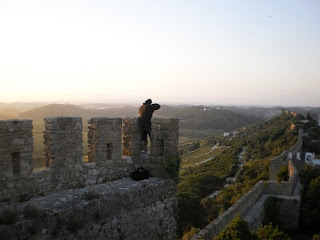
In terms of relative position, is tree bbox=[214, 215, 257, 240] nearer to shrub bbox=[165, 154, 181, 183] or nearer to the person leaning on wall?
shrub bbox=[165, 154, 181, 183]

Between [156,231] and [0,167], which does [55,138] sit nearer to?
[0,167]

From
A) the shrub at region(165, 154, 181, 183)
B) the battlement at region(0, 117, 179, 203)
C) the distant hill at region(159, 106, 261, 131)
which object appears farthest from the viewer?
the distant hill at region(159, 106, 261, 131)

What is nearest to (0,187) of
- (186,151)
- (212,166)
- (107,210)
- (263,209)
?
(107,210)

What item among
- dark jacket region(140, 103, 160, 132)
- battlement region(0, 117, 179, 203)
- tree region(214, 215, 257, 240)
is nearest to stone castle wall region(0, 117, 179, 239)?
battlement region(0, 117, 179, 203)

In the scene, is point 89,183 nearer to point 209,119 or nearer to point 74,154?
point 74,154

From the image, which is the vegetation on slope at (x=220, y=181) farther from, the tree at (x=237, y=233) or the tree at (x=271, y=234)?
the tree at (x=271, y=234)

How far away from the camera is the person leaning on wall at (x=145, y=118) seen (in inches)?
247

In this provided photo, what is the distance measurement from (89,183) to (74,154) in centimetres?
60

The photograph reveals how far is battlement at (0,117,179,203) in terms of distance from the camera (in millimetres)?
4227

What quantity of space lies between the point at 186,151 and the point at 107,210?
51.3 metres

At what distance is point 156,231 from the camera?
5637mm

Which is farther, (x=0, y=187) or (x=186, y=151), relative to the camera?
(x=186, y=151)

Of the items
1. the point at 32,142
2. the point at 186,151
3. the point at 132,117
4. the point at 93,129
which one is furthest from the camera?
the point at 186,151

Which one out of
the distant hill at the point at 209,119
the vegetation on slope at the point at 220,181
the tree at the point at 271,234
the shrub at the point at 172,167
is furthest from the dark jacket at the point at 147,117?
the distant hill at the point at 209,119
